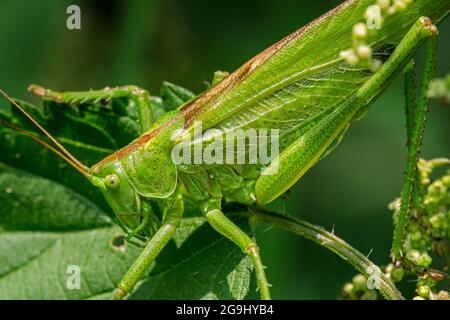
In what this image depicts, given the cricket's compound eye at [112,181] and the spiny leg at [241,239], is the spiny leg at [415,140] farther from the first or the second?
the cricket's compound eye at [112,181]

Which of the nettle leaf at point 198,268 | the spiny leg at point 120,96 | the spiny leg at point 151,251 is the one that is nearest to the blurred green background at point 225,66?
the spiny leg at point 120,96

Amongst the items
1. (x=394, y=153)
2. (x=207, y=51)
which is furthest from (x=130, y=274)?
(x=394, y=153)

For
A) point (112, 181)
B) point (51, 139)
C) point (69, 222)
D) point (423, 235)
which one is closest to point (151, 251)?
point (112, 181)

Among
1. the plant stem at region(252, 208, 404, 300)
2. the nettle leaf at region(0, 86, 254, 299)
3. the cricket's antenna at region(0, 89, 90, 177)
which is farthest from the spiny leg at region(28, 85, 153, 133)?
the plant stem at region(252, 208, 404, 300)

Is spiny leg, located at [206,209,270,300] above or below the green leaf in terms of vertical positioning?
below

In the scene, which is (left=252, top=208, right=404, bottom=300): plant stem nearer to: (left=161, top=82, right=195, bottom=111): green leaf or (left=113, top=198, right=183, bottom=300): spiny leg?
(left=113, top=198, right=183, bottom=300): spiny leg

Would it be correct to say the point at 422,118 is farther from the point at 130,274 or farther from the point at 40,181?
the point at 40,181
